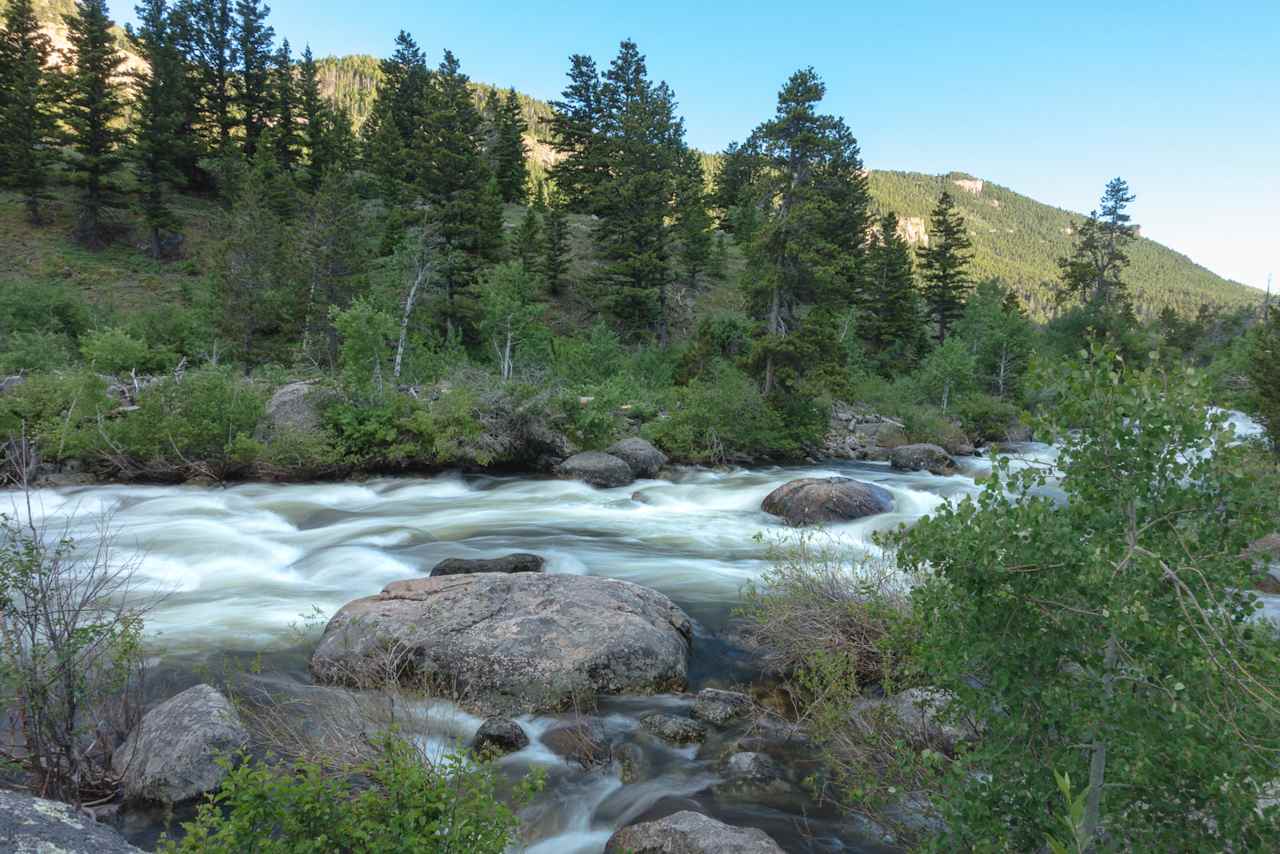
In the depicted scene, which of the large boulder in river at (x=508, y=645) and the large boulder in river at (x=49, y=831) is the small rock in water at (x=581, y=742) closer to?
the large boulder in river at (x=508, y=645)

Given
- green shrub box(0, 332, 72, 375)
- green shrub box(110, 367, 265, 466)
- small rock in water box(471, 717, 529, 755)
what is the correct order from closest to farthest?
small rock in water box(471, 717, 529, 755) → green shrub box(110, 367, 265, 466) → green shrub box(0, 332, 72, 375)

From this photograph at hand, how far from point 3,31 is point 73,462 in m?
49.6

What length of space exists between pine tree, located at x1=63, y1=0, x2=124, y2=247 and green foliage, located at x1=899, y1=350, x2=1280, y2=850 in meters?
50.0

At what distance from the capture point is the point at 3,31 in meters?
46.0

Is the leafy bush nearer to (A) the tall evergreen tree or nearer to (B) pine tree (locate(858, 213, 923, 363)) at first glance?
(A) the tall evergreen tree

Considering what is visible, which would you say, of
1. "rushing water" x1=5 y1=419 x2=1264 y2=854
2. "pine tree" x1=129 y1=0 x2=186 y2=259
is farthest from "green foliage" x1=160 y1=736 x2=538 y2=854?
"pine tree" x1=129 y1=0 x2=186 y2=259

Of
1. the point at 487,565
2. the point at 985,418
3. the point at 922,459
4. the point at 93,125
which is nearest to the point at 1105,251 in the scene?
the point at 985,418

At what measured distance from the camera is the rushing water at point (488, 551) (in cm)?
593

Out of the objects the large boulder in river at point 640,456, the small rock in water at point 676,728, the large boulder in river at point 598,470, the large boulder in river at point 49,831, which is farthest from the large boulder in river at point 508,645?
the large boulder in river at point 640,456

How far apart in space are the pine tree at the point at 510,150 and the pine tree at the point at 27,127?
28877mm

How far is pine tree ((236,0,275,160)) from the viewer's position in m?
51.6

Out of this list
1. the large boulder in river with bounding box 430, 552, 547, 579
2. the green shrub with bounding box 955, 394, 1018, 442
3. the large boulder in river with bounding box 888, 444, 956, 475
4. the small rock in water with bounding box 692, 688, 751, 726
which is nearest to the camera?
the small rock in water with bounding box 692, 688, 751, 726

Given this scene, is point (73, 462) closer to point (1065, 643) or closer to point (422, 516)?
point (422, 516)

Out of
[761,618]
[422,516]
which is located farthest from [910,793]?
[422,516]
